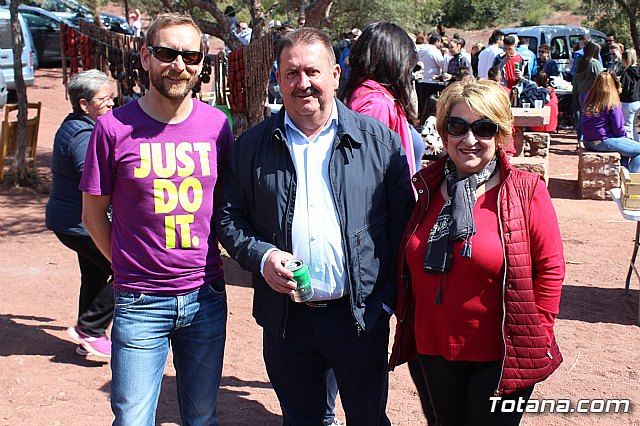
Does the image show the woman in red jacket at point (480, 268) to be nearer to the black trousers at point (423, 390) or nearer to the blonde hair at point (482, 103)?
the blonde hair at point (482, 103)

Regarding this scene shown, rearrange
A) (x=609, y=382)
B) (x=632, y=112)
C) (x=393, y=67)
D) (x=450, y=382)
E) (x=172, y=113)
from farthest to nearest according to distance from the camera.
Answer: (x=632, y=112) → (x=609, y=382) → (x=393, y=67) → (x=172, y=113) → (x=450, y=382)

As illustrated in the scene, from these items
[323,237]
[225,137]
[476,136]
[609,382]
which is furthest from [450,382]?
[609,382]

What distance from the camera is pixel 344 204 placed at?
2.89m

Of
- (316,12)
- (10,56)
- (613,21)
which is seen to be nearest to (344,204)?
(316,12)

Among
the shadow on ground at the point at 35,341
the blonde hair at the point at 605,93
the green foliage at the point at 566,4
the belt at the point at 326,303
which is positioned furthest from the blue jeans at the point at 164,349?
the green foliage at the point at 566,4

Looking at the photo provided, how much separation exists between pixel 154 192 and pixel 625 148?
8.34 m

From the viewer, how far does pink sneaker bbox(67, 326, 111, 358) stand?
5094mm

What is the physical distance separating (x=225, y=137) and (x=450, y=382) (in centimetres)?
132

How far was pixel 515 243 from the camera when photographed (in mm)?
2652

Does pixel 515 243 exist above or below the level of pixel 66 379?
above

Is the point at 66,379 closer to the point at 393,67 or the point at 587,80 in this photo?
the point at 393,67

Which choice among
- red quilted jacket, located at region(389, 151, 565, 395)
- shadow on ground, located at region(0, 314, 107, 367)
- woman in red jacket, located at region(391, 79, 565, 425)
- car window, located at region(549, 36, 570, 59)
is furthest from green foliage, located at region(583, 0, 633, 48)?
red quilted jacket, located at region(389, 151, 565, 395)

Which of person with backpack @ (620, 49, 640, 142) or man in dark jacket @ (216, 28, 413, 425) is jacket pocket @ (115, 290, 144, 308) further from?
person with backpack @ (620, 49, 640, 142)

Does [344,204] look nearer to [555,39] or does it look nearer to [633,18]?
[555,39]
